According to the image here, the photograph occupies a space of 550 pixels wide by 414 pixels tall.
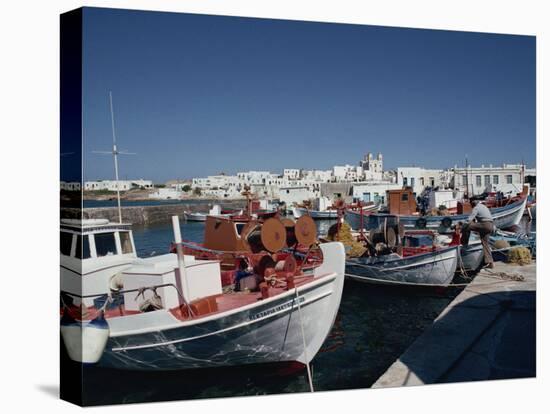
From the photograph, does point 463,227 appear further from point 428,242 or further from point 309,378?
point 309,378

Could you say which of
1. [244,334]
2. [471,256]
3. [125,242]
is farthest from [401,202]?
[125,242]

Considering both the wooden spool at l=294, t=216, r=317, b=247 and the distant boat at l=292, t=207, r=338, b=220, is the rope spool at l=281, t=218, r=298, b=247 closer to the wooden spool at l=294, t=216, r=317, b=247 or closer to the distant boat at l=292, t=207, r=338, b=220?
the wooden spool at l=294, t=216, r=317, b=247

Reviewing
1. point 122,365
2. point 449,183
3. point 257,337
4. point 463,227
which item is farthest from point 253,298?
point 463,227

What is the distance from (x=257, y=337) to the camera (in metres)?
7.41

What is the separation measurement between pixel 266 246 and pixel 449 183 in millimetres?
3359

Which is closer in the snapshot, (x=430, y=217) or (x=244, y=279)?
(x=244, y=279)

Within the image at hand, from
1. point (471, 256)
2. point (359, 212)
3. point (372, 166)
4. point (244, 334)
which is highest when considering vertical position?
point (372, 166)

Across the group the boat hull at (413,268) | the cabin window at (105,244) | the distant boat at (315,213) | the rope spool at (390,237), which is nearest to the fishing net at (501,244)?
the boat hull at (413,268)

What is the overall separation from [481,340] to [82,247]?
525 centimetres

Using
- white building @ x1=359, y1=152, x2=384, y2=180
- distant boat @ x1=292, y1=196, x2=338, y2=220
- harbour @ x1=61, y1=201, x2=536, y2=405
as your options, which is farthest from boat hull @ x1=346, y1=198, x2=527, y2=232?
white building @ x1=359, y1=152, x2=384, y2=180

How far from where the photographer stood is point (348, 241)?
1073cm

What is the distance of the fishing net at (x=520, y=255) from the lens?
32.0ft

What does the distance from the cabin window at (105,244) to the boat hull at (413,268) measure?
504cm

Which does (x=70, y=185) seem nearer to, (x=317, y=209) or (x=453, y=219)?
(x=317, y=209)
